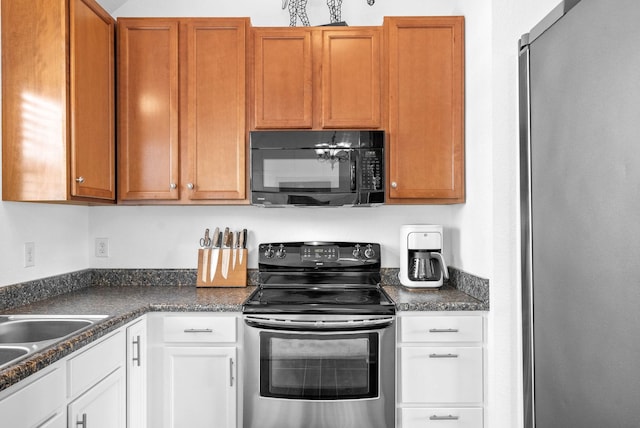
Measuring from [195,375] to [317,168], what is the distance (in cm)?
115

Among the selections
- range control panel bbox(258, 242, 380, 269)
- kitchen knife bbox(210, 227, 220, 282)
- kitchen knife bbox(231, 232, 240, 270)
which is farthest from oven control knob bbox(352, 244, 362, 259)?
kitchen knife bbox(210, 227, 220, 282)

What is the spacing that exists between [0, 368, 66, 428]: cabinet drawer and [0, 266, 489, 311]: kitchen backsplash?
0.85m

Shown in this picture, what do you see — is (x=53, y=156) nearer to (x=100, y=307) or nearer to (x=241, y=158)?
(x=100, y=307)

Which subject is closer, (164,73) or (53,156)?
(53,156)

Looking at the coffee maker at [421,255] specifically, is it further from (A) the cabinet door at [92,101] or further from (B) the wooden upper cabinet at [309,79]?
(A) the cabinet door at [92,101]

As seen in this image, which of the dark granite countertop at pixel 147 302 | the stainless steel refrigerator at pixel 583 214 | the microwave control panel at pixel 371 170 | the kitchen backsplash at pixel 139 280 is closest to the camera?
the stainless steel refrigerator at pixel 583 214

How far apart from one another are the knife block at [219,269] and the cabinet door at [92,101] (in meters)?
0.60

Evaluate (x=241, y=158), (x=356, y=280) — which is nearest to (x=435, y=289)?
(x=356, y=280)

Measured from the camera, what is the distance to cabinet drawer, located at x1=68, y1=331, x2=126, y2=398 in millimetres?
1496

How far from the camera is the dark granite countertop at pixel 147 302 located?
1716 mm

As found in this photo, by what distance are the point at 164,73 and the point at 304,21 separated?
2.82 ft

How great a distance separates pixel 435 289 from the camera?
7.98ft

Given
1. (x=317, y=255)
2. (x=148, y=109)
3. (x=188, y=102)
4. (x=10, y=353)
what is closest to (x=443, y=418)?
(x=317, y=255)

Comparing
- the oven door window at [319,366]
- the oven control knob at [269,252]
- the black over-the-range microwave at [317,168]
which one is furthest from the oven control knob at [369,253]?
the oven door window at [319,366]
